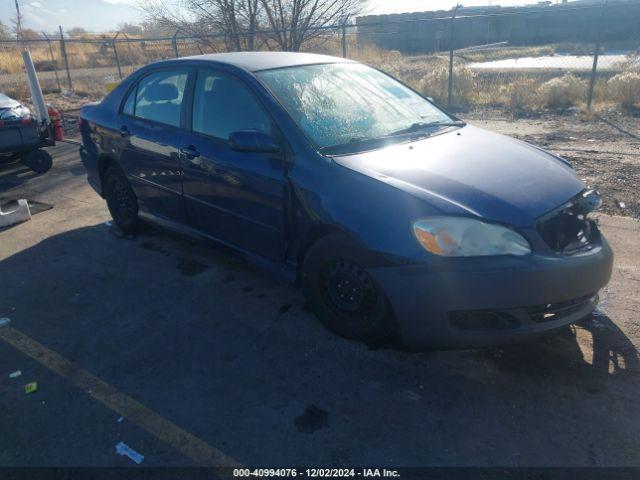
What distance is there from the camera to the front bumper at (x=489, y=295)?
2645 millimetres

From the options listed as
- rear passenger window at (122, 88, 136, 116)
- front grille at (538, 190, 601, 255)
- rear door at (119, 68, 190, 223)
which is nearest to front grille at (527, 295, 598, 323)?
front grille at (538, 190, 601, 255)

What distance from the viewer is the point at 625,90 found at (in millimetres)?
10734

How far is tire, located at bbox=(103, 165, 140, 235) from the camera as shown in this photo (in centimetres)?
507

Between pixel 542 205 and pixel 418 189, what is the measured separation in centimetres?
70

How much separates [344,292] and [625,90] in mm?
10416

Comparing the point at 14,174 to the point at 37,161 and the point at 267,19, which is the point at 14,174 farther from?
the point at 267,19

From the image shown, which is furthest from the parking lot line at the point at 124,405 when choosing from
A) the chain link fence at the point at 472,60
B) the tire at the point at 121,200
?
the chain link fence at the point at 472,60

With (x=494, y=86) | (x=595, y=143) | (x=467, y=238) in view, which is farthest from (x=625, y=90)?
(x=467, y=238)

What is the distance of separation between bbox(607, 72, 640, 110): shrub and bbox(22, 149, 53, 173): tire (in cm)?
1097

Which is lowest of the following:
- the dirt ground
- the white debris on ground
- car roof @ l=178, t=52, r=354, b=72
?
Result: the white debris on ground

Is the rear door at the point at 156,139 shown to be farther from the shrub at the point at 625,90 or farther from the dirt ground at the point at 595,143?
the shrub at the point at 625,90

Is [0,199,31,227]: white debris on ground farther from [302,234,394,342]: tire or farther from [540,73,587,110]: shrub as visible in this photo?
[540,73,587,110]: shrub

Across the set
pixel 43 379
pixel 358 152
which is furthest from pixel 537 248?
pixel 43 379

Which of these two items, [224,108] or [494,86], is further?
[494,86]
